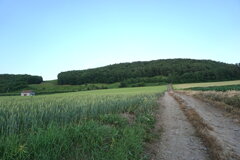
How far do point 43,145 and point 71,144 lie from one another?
0.66 m

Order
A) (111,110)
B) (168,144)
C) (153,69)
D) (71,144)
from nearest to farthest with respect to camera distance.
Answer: (71,144) < (168,144) < (111,110) < (153,69)

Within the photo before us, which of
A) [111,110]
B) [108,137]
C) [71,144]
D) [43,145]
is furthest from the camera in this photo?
[111,110]

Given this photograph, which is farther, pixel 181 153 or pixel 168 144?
pixel 168 144

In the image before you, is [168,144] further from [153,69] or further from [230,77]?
[153,69]

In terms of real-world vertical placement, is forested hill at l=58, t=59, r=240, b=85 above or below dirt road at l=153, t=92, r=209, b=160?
above

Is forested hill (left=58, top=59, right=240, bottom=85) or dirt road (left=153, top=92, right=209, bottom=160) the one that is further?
forested hill (left=58, top=59, right=240, bottom=85)

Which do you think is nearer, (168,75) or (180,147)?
(180,147)

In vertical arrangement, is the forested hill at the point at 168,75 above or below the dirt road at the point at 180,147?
above

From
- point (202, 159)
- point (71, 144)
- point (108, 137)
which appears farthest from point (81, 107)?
point (202, 159)

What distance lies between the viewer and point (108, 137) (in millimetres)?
4793

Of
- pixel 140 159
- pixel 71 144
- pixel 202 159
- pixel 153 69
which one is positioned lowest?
pixel 202 159

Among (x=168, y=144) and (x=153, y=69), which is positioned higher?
(x=153, y=69)

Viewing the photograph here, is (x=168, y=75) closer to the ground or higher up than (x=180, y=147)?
higher up

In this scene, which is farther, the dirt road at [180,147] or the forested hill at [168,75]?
the forested hill at [168,75]
